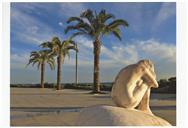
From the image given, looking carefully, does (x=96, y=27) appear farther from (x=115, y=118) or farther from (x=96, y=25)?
(x=115, y=118)

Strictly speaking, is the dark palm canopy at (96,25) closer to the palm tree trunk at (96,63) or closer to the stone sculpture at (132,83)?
the palm tree trunk at (96,63)

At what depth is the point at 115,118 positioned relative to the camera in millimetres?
3129

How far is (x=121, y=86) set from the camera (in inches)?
139

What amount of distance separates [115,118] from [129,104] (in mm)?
448

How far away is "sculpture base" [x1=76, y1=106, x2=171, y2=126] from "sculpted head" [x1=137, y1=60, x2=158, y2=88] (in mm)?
497

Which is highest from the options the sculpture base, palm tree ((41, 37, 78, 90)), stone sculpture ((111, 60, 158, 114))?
palm tree ((41, 37, 78, 90))

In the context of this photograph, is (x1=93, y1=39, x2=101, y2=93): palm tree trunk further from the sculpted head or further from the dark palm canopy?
the sculpted head

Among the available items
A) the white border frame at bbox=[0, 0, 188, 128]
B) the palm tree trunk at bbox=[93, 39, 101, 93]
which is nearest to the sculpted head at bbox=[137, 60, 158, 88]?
the white border frame at bbox=[0, 0, 188, 128]

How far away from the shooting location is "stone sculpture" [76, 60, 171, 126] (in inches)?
124

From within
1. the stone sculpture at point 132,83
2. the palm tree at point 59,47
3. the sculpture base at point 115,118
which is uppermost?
the palm tree at point 59,47

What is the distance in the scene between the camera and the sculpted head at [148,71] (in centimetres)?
361

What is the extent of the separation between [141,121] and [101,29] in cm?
992
